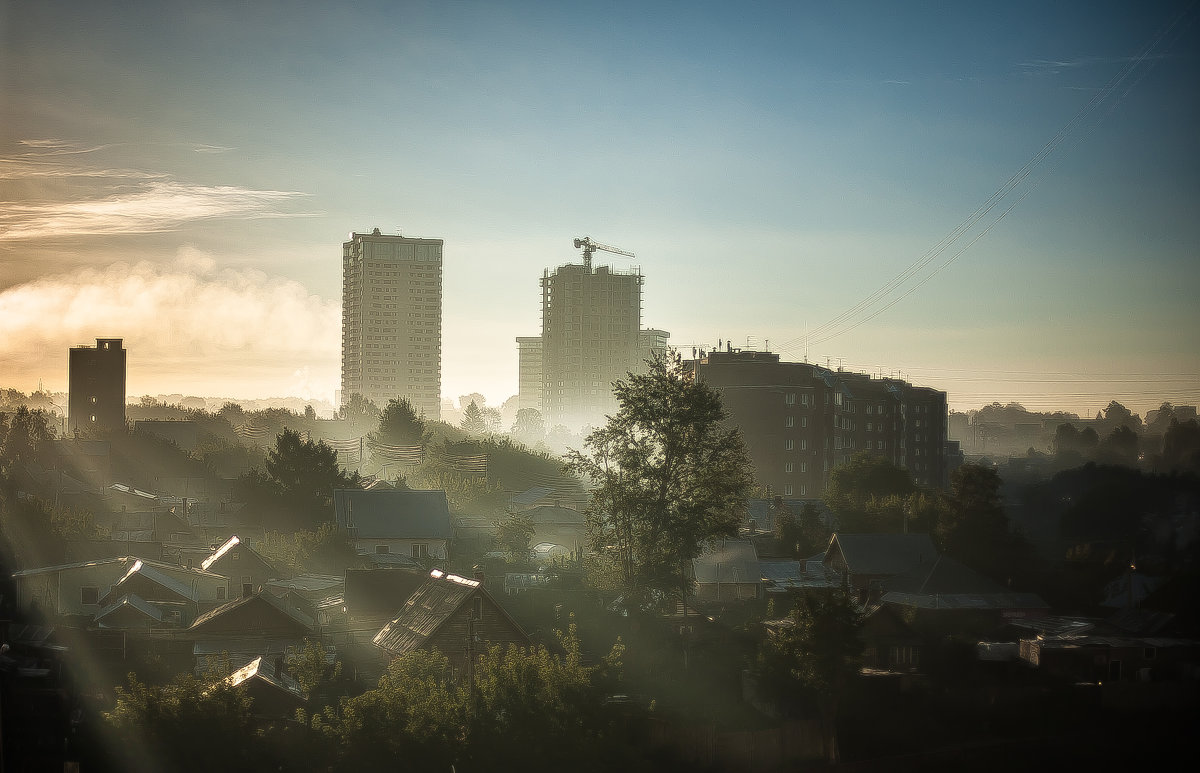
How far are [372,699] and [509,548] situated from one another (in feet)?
58.0

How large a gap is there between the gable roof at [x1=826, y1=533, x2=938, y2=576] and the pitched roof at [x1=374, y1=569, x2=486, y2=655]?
1122cm

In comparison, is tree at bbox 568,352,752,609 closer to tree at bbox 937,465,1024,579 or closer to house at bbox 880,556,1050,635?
house at bbox 880,556,1050,635

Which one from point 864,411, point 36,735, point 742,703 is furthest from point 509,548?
point 864,411

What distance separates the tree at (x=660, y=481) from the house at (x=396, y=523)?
1112 cm

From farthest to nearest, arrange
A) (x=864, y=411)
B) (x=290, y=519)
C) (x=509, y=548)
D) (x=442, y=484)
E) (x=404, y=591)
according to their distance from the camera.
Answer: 1. (x=864, y=411)
2. (x=442, y=484)
3. (x=290, y=519)
4. (x=509, y=548)
5. (x=404, y=591)

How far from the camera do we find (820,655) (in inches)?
549

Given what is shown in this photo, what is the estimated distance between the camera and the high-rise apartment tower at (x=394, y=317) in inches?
3767

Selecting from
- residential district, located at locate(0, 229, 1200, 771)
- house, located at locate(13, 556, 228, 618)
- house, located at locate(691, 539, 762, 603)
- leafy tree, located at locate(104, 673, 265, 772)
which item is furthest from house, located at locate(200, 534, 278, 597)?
leafy tree, located at locate(104, 673, 265, 772)

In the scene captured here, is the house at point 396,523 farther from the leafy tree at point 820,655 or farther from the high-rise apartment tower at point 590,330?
the high-rise apartment tower at point 590,330

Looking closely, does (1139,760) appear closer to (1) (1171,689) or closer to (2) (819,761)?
(1) (1171,689)

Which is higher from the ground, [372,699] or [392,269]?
[392,269]

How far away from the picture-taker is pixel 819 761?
12992mm

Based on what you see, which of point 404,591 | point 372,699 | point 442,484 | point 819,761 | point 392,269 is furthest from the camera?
point 392,269

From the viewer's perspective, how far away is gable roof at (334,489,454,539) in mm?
29016
